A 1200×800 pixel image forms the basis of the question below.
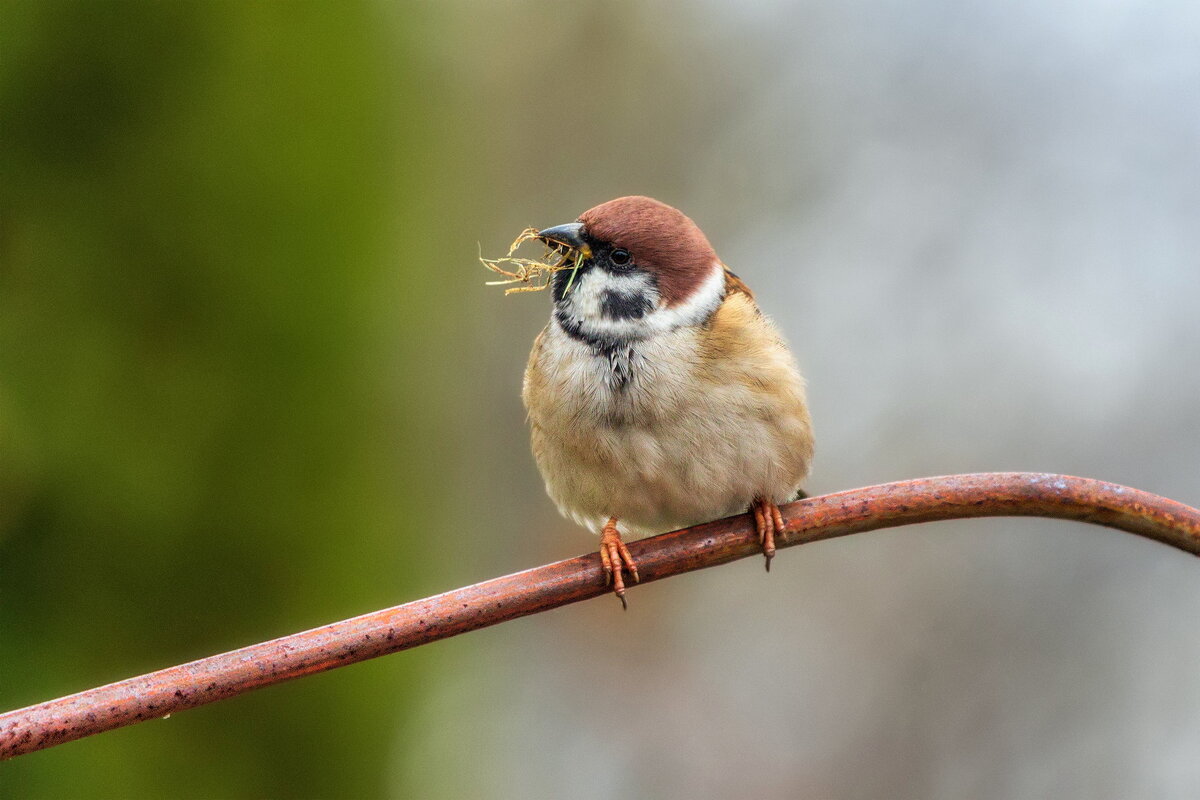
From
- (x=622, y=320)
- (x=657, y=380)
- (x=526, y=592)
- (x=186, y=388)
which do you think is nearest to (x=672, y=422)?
(x=657, y=380)

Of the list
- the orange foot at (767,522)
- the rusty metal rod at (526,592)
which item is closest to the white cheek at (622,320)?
the orange foot at (767,522)

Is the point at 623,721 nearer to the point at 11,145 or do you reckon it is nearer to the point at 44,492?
the point at 44,492

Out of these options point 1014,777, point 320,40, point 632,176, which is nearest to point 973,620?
point 1014,777

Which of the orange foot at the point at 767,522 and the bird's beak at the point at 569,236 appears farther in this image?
the bird's beak at the point at 569,236

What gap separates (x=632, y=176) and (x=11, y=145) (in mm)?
4207

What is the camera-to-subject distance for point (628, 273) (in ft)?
8.27

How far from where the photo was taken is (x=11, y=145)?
8.14 feet

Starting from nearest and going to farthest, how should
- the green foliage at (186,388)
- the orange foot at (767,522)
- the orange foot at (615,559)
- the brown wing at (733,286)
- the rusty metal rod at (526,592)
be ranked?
the rusty metal rod at (526,592) < the orange foot at (615,559) < the orange foot at (767,522) < the green foliage at (186,388) < the brown wing at (733,286)

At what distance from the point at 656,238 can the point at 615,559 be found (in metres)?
0.76

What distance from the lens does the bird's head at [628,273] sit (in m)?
2.50

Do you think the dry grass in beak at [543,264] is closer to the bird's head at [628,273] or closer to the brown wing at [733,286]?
the bird's head at [628,273]

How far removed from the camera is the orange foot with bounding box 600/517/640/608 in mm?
1929

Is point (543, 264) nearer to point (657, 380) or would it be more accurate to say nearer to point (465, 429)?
point (657, 380)

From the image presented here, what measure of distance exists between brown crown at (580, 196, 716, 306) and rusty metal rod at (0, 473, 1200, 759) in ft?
2.56
